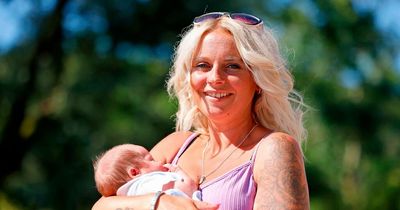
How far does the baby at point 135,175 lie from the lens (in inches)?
128

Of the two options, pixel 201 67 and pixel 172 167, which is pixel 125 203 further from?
pixel 201 67

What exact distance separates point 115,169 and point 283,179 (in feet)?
2.07

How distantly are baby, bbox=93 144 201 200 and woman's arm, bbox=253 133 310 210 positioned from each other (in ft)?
0.91

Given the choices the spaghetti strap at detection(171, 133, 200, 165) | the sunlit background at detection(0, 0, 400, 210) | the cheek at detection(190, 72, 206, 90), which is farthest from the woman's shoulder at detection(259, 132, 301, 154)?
the sunlit background at detection(0, 0, 400, 210)

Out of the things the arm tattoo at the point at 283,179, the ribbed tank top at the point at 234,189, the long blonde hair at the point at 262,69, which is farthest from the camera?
the long blonde hair at the point at 262,69

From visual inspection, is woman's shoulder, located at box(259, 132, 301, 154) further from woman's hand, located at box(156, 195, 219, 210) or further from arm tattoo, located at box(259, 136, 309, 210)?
woman's hand, located at box(156, 195, 219, 210)

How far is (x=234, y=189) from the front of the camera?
312 cm

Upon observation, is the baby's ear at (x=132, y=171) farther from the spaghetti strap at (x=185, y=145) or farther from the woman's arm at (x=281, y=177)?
the woman's arm at (x=281, y=177)

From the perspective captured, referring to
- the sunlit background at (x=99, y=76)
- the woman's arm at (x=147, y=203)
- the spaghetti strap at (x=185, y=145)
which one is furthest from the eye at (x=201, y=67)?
the sunlit background at (x=99, y=76)

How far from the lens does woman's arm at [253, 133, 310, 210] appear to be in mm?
2990

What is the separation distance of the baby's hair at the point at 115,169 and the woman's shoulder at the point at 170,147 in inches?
5.2

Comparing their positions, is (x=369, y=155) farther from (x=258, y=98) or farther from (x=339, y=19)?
(x=258, y=98)

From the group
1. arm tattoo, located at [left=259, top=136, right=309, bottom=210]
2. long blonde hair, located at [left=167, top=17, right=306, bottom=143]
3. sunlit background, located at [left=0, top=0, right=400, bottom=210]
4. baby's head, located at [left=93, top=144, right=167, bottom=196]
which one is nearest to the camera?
arm tattoo, located at [left=259, top=136, right=309, bottom=210]

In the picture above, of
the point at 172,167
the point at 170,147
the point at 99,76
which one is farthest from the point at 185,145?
the point at 99,76
